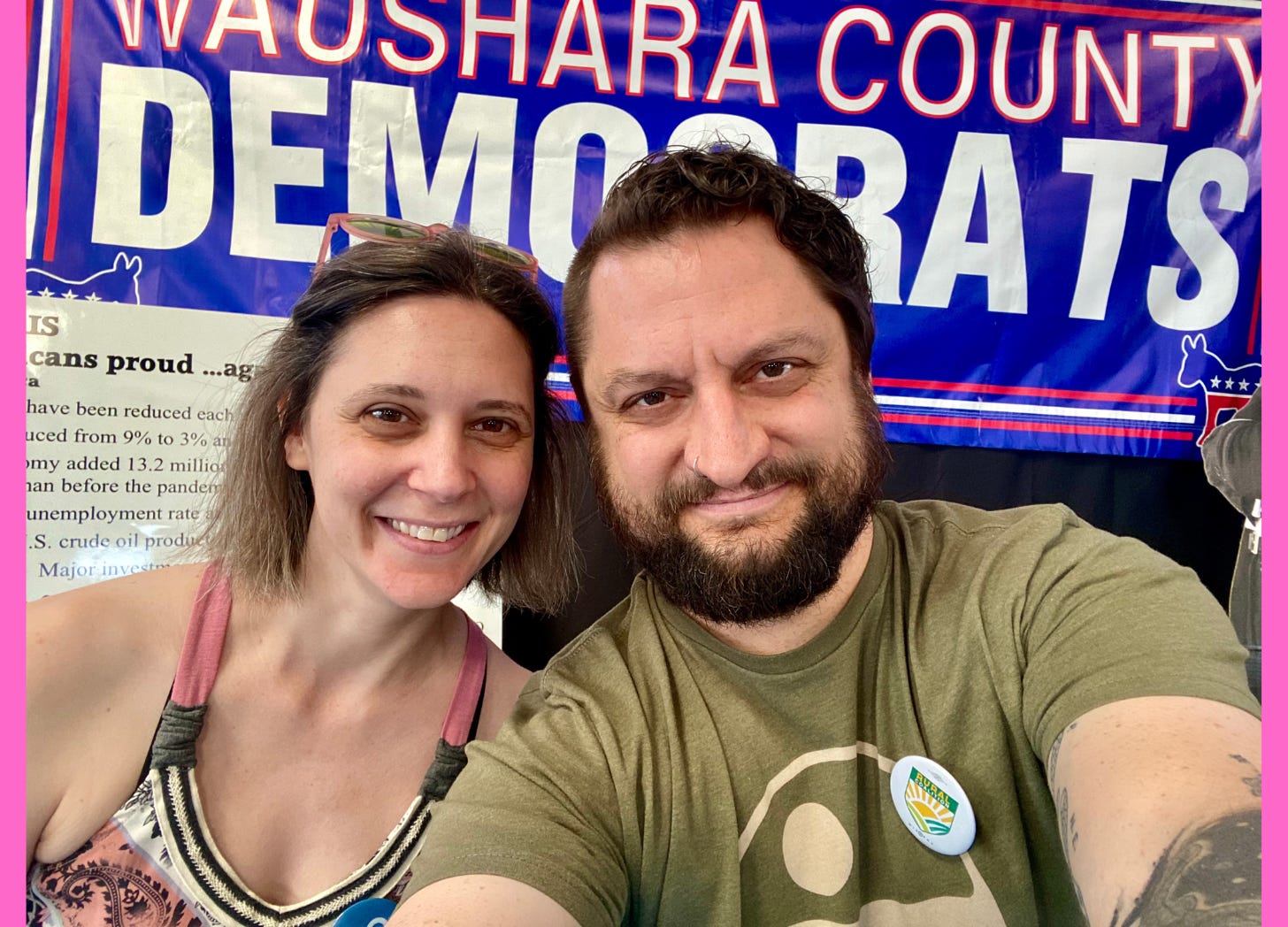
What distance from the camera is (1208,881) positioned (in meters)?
0.66

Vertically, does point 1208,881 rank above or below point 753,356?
below

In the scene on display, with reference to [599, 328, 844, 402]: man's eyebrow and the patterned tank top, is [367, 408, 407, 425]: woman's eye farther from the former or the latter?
the patterned tank top

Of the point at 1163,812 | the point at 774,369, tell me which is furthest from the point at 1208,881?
the point at 774,369

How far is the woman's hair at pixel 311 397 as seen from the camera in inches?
50.4

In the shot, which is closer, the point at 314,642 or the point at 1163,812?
the point at 1163,812

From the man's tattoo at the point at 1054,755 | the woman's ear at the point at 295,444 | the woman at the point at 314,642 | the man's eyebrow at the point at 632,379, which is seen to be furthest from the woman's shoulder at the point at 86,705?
the man's tattoo at the point at 1054,755

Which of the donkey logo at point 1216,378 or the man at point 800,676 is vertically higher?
the donkey logo at point 1216,378

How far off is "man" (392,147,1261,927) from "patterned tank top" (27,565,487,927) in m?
0.33

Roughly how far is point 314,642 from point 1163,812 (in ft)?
3.94

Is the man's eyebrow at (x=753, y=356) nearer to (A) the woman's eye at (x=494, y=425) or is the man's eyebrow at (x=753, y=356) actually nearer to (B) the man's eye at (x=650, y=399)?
(B) the man's eye at (x=650, y=399)

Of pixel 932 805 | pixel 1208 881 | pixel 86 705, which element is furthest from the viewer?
pixel 86 705

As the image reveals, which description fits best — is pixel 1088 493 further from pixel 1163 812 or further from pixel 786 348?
pixel 1163 812

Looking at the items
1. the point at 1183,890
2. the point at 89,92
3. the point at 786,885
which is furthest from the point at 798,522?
the point at 89,92

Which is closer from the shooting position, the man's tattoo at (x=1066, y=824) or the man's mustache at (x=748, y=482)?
the man's tattoo at (x=1066, y=824)
